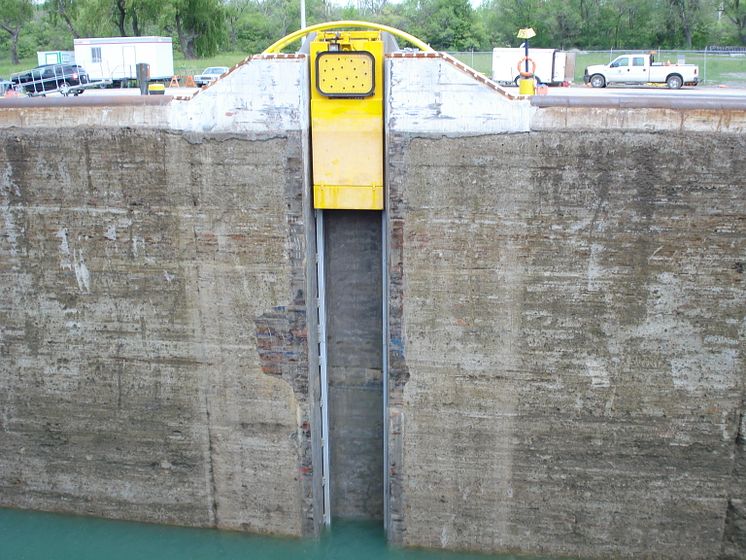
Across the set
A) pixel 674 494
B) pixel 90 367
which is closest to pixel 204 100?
pixel 90 367

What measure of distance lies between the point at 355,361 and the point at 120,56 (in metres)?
23.2

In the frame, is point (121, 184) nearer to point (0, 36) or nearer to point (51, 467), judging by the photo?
point (51, 467)

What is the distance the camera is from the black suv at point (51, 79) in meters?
23.5

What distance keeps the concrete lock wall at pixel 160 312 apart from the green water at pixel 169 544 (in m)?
0.16

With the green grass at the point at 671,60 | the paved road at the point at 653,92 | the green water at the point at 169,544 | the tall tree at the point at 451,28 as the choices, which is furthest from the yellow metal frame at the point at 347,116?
the tall tree at the point at 451,28

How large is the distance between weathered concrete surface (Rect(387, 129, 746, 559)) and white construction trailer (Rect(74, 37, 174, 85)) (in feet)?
73.8

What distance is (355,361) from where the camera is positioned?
8227mm

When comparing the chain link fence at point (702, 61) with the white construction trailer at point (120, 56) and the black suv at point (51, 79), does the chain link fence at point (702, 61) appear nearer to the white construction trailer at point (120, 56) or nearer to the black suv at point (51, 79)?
the white construction trailer at point (120, 56)

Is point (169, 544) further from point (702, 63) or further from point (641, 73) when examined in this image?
point (702, 63)

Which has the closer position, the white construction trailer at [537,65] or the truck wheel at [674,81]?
the truck wheel at [674,81]

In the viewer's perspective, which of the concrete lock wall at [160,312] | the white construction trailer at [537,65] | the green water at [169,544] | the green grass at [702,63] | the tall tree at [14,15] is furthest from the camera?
the tall tree at [14,15]

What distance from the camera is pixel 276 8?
5469cm

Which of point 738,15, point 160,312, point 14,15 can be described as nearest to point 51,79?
point 14,15

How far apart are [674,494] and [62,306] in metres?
6.47
